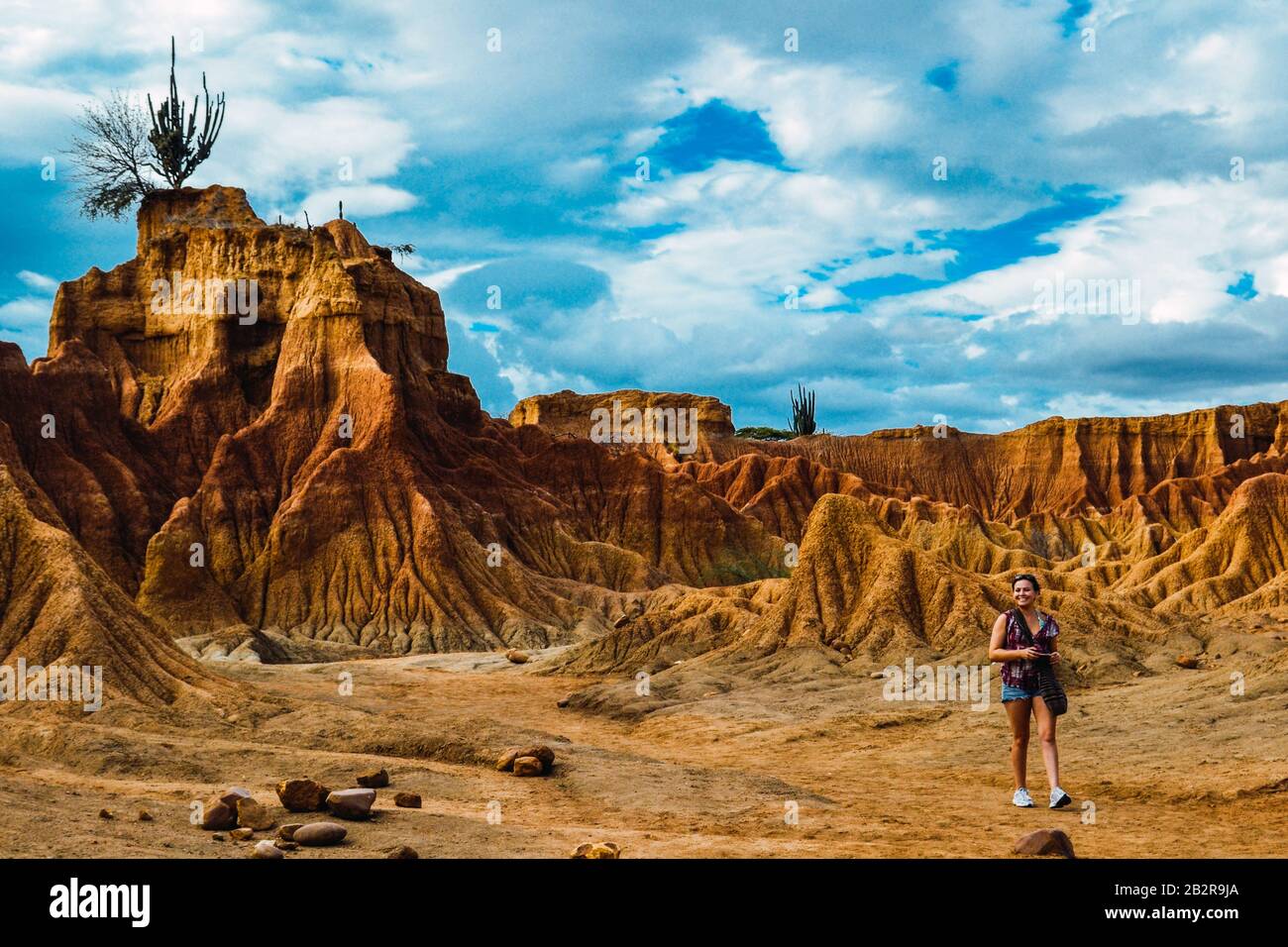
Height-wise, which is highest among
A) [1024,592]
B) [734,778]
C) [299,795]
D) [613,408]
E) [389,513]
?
[613,408]

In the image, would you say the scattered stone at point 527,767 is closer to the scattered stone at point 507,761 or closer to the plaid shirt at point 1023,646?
the scattered stone at point 507,761

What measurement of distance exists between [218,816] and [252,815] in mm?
325

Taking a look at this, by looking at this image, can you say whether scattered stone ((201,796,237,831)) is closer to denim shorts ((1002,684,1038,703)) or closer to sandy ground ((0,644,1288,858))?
sandy ground ((0,644,1288,858))

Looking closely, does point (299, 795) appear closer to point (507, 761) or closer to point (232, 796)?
point (232, 796)

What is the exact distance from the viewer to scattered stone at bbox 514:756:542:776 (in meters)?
18.4

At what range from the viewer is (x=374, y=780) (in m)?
16.3

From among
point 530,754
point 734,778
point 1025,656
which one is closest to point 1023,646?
point 1025,656

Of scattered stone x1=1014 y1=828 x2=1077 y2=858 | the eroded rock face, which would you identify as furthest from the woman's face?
the eroded rock face

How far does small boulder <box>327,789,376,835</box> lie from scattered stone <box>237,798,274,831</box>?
0.85m

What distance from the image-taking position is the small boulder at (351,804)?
13555 millimetres

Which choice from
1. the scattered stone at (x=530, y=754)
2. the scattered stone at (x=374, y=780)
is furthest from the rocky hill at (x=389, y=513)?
the scattered stone at (x=374, y=780)

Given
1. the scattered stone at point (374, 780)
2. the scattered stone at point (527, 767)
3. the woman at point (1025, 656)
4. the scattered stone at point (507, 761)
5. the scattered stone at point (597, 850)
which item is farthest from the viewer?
the scattered stone at point (507, 761)

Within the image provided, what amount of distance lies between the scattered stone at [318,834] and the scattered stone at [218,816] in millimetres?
869
